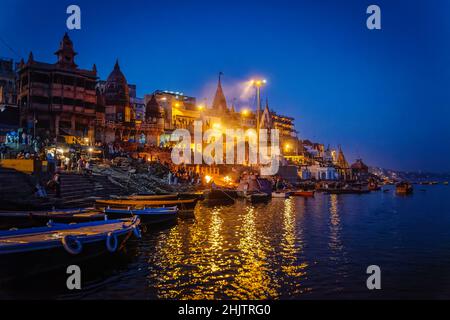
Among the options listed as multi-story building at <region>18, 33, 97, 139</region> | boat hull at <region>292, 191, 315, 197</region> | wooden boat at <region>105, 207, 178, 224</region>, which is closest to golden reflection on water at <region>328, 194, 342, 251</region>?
wooden boat at <region>105, 207, 178, 224</region>

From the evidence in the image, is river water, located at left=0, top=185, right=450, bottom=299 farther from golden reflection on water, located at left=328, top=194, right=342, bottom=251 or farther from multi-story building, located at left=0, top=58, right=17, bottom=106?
multi-story building, located at left=0, top=58, right=17, bottom=106

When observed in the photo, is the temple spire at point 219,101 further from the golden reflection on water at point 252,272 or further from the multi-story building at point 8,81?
the golden reflection on water at point 252,272

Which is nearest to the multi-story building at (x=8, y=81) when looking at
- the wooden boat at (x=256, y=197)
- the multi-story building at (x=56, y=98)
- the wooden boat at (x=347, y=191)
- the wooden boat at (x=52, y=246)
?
the multi-story building at (x=56, y=98)

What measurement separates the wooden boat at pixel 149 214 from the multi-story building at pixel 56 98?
31.9 m

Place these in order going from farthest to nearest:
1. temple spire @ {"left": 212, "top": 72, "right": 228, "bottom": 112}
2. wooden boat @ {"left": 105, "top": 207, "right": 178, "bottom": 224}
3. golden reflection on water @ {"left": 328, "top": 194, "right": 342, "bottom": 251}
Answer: temple spire @ {"left": 212, "top": 72, "right": 228, "bottom": 112} → wooden boat @ {"left": 105, "top": 207, "right": 178, "bottom": 224} → golden reflection on water @ {"left": 328, "top": 194, "right": 342, "bottom": 251}

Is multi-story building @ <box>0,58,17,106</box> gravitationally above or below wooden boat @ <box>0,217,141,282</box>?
above

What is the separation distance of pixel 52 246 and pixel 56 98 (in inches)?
1740

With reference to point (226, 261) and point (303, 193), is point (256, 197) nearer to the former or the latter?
point (303, 193)

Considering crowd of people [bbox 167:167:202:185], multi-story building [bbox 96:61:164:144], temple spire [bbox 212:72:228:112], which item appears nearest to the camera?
crowd of people [bbox 167:167:202:185]

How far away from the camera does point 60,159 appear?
4147 cm

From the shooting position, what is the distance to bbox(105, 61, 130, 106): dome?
230 feet

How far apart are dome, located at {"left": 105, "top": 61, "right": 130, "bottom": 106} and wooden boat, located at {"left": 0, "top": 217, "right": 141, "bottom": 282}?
56431mm
